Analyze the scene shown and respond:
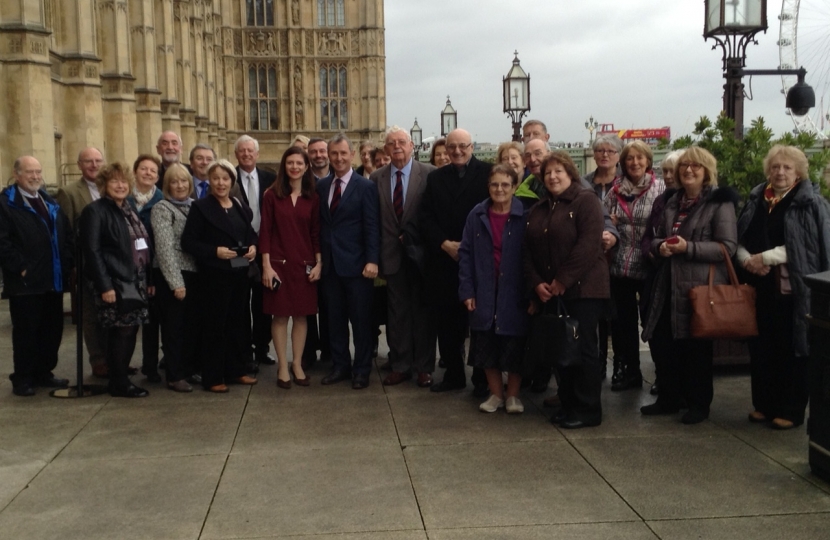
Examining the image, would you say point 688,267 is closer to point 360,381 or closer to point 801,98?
point 360,381

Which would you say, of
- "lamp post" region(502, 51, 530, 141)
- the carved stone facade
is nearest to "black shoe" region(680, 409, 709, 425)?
"lamp post" region(502, 51, 530, 141)

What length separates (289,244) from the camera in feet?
25.8

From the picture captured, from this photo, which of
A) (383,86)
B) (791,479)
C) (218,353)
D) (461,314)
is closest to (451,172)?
(461,314)

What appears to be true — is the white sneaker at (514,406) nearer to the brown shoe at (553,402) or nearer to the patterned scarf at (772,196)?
the brown shoe at (553,402)

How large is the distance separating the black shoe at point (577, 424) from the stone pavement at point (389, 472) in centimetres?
6

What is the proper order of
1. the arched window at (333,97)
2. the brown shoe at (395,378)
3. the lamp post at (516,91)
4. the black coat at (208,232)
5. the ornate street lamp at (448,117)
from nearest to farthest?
the black coat at (208,232) < the brown shoe at (395,378) < the lamp post at (516,91) < the ornate street lamp at (448,117) < the arched window at (333,97)

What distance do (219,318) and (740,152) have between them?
5193 millimetres

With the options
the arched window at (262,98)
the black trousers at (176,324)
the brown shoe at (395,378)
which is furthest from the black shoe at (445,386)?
the arched window at (262,98)

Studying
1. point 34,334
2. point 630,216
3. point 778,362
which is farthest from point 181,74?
point 778,362

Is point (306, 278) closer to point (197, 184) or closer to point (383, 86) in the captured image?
point (197, 184)

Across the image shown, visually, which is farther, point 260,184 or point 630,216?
point 260,184

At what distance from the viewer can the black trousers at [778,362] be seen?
6277 mm

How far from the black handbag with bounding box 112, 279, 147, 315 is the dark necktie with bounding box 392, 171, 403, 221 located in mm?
2264

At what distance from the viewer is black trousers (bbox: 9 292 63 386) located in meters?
7.63
